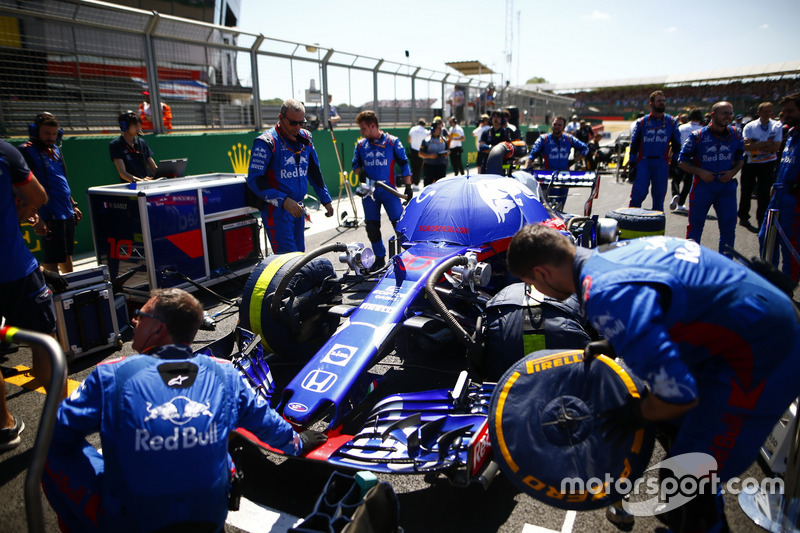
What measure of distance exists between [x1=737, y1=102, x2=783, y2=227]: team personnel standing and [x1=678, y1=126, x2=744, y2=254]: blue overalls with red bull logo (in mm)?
2600

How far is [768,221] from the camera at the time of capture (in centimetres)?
434

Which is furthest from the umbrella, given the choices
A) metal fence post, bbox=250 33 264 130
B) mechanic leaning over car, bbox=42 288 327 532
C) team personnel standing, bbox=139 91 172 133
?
metal fence post, bbox=250 33 264 130

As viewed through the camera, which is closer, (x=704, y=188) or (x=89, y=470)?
(x=89, y=470)

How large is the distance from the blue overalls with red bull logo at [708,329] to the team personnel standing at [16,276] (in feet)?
10.6

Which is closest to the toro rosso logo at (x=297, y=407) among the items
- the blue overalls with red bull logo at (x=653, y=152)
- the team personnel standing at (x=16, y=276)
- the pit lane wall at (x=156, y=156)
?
the team personnel standing at (x=16, y=276)

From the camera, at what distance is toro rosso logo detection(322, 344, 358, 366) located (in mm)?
2893

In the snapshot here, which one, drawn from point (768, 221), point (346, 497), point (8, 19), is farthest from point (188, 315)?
point (8, 19)

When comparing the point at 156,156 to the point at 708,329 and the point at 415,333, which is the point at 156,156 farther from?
the point at 708,329

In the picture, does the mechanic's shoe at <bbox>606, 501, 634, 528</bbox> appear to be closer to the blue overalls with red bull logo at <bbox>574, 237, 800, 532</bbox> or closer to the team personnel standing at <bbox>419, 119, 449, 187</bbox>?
the blue overalls with red bull logo at <bbox>574, 237, 800, 532</bbox>

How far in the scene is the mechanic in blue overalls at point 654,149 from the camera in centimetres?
729

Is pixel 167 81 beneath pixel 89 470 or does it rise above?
above

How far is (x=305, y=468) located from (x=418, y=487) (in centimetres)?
65

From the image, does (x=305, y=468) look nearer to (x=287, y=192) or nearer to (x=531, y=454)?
(x=531, y=454)

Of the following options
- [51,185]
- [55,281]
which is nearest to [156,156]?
[51,185]
